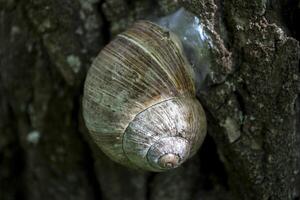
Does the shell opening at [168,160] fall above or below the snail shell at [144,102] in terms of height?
below

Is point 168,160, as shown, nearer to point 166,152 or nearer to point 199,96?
point 166,152

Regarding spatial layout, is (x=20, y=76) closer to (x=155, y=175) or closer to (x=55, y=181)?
(x=55, y=181)

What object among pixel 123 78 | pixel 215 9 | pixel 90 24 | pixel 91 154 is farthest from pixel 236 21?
pixel 91 154

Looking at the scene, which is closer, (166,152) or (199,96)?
(166,152)

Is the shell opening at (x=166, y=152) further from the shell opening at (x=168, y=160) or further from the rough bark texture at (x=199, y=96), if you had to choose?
the rough bark texture at (x=199, y=96)

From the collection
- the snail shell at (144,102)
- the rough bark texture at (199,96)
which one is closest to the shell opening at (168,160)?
the snail shell at (144,102)

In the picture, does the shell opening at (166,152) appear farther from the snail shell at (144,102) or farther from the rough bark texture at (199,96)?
the rough bark texture at (199,96)

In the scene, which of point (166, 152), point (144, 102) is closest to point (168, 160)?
point (166, 152)
